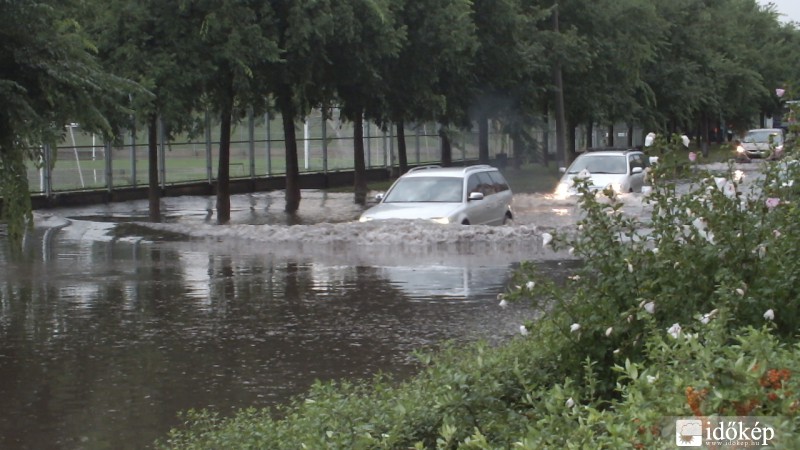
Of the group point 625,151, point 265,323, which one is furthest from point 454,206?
point 625,151

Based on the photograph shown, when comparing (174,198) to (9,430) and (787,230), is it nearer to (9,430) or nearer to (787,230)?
(9,430)

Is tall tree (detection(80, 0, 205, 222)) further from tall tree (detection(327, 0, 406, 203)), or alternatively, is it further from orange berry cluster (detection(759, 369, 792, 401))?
orange berry cluster (detection(759, 369, 792, 401))

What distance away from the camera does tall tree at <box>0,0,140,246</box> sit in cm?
1125

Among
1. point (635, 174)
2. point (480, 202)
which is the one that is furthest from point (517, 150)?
point (480, 202)

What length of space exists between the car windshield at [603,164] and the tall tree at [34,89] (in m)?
22.2

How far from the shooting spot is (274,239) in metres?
22.7

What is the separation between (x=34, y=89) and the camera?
38.3ft

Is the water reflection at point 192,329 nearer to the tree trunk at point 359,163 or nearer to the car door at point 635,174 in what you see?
the car door at point 635,174

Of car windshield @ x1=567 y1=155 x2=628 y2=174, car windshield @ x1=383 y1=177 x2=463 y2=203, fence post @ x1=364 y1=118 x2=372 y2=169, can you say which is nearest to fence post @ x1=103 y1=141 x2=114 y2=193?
car windshield @ x1=567 y1=155 x2=628 y2=174

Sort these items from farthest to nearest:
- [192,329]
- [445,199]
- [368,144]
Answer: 1. [368,144]
2. [445,199]
3. [192,329]

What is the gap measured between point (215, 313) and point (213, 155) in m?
31.5

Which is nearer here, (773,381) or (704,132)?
(773,381)

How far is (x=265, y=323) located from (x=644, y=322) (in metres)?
7.09

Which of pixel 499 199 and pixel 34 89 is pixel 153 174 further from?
pixel 34 89
